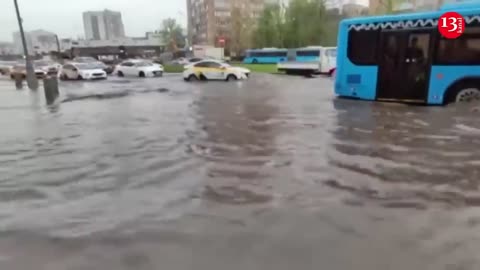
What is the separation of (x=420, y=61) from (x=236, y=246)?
10080 mm

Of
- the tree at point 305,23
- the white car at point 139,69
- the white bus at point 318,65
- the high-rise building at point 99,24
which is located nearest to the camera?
the white bus at point 318,65

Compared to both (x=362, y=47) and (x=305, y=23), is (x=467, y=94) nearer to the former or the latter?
(x=362, y=47)

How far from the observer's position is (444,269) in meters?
3.03

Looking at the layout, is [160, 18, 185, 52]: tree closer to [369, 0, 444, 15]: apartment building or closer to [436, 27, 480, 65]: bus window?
[369, 0, 444, 15]: apartment building

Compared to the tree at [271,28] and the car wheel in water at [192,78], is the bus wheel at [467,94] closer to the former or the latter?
the car wheel in water at [192,78]

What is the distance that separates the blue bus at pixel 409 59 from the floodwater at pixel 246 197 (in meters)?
1.93

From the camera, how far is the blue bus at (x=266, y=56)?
4793 cm

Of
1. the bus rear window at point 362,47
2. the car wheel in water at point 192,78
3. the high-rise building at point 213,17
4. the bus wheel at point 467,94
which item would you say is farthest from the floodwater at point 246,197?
the high-rise building at point 213,17

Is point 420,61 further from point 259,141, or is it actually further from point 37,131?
point 37,131

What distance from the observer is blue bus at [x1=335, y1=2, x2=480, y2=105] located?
35.5 ft

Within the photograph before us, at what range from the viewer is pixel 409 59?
38.6 ft

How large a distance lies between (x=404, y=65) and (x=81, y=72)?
27641 mm

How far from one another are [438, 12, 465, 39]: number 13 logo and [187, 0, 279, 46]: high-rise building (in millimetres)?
66866

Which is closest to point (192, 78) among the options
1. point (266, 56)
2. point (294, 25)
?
point (266, 56)
